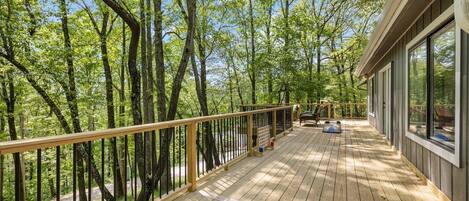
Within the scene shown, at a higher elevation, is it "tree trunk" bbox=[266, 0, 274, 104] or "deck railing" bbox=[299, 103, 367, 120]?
"tree trunk" bbox=[266, 0, 274, 104]

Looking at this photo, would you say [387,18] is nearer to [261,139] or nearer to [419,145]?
[419,145]

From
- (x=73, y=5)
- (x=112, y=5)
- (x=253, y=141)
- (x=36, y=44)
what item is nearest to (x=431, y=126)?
(x=253, y=141)

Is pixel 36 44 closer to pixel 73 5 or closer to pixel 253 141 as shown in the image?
pixel 73 5

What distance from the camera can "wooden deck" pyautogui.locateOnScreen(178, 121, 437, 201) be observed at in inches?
124

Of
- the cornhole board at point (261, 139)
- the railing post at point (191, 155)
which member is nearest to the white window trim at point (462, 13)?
the railing post at point (191, 155)

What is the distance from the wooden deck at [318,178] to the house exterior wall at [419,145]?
9.6 inches

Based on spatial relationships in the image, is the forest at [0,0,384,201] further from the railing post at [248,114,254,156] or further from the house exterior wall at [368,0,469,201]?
the house exterior wall at [368,0,469,201]

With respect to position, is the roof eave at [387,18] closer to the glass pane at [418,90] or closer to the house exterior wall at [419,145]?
the house exterior wall at [419,145]

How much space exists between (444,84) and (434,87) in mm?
314

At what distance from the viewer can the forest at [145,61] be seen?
621cm

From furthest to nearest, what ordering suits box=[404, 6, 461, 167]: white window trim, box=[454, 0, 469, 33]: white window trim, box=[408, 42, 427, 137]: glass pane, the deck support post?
the deck support post → box=[408, 42, 427, 137]: glass pane → box=[404, 6, 461, 167]: white window trim → box=[454, 0, 469, 33]: white window trim

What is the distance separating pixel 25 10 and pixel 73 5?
1771 millimetres

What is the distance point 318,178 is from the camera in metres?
3.82

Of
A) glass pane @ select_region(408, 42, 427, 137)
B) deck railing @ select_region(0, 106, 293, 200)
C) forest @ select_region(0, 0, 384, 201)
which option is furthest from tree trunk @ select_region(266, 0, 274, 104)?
glass pane @ select_region(408, 42, 427, 137)
